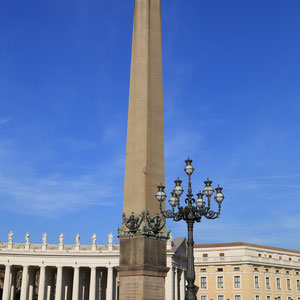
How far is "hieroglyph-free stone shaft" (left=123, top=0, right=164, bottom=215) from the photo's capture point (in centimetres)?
1669

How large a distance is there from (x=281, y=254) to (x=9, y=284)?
5105 cm

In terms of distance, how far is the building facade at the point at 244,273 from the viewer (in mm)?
86062

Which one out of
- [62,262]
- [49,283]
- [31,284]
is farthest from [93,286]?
[31,284]

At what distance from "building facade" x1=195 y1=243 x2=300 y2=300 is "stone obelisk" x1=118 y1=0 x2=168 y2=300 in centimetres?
7297

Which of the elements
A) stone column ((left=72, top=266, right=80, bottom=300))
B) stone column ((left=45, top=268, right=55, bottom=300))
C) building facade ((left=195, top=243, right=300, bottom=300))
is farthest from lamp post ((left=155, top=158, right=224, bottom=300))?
building facade ((left=195, top=243, right=300, bottom=300))

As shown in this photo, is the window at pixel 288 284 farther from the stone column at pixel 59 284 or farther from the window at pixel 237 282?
the stone column at pixel 59 284

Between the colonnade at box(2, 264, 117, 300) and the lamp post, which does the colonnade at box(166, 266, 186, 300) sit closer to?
the colonnade at box(2, 264, 117, 300)

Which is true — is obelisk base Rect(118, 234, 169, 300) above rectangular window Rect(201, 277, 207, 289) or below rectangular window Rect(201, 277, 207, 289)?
below

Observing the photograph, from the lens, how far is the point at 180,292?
85562 mm

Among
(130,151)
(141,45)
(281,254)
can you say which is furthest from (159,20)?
(281,254)

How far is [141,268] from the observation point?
16.3m

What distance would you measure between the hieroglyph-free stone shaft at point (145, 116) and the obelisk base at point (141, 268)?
3.55ft

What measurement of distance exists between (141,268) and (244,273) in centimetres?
7393

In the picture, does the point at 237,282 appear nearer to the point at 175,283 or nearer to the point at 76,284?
the point at 175,283
